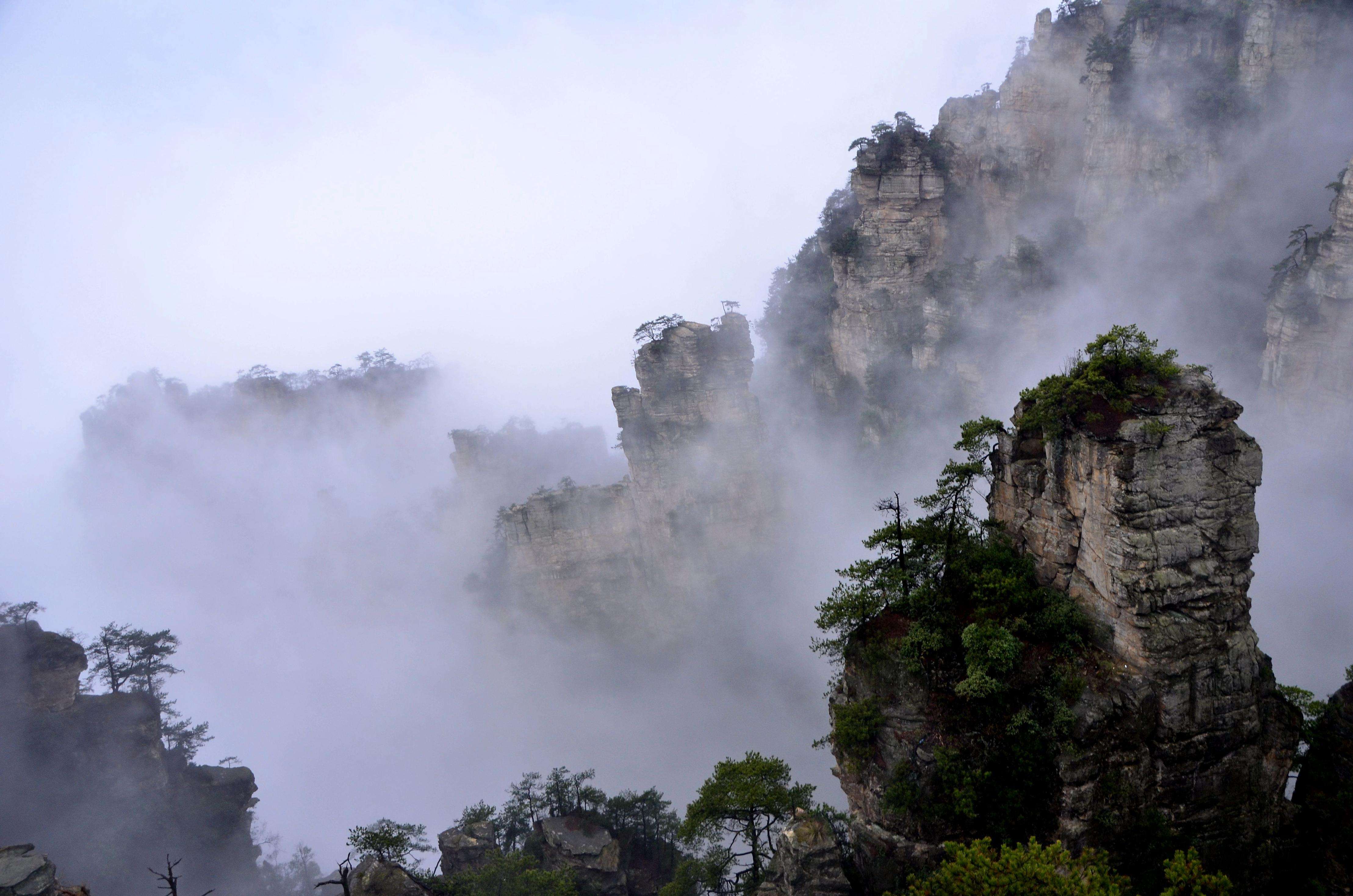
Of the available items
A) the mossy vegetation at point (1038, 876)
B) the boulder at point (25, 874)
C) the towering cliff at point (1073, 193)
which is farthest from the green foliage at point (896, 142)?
the boulder at point (25, 874)

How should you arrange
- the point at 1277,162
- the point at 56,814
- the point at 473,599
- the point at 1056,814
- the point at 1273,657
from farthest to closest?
the point at 473,599 < the point at 1277,162 < the point at 56,814 < the point at 1273,657 < the point at 1056,814

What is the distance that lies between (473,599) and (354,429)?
37.6 meters

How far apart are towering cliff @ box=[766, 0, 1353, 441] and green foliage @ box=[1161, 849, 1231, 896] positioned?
3288cm

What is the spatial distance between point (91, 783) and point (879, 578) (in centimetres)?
4133

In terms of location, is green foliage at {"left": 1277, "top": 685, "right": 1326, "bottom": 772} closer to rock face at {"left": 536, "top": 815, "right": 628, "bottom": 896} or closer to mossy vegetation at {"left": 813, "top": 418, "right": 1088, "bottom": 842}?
mossy vegetation at {"left": 813, "top": 418, "right": 1088, "bottom": 842}

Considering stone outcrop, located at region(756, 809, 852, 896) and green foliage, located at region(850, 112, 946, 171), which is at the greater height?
green foliage, located at region(850, 112, 946, 171)

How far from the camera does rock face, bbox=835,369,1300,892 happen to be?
16.9 meters

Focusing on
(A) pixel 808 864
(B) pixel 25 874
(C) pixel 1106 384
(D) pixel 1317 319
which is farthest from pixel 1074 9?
(B) pixel 25 874

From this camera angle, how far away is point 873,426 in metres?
53.3

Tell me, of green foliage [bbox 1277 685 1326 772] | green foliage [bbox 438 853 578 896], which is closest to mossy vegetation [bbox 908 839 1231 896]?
green foliage [bbox 1277 685 1326 772]

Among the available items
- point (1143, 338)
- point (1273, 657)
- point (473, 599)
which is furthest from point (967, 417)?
point (473, 599)

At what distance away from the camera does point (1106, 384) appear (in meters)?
17.7

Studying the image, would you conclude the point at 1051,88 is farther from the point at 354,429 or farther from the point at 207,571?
the point at 207,571

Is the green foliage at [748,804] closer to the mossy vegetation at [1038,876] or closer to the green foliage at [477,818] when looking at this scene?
the mossy vegetation at [1038,876]
